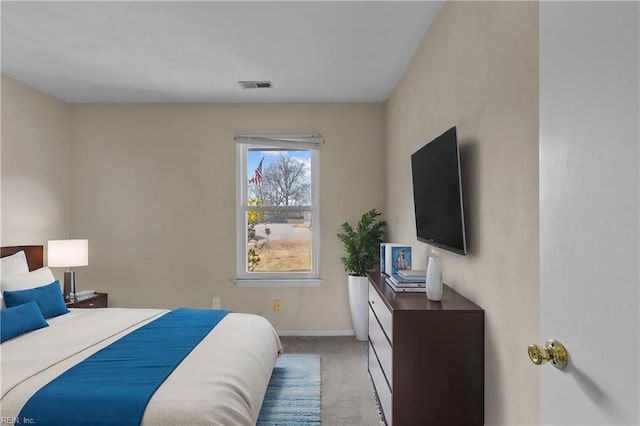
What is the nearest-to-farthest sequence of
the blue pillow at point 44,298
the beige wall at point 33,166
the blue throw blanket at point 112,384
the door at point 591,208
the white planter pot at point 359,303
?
the door at point 591,208 < the blue throw blanket at point 112,384 < the blue pillow at point 44,298 < the beige wall at point 33,166 < the white planter pot at point 359,303

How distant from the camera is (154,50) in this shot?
2898mm

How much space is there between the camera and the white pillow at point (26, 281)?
2752 millimetres

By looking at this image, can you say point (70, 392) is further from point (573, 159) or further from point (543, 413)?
point (573, 159)

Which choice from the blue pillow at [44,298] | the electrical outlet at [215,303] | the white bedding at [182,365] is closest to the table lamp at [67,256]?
the blue pillow at [44,298]

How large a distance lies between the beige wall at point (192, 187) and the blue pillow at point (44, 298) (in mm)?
1314

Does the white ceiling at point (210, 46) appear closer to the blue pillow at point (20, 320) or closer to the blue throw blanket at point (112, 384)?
the blue pillow at point (20, 320)

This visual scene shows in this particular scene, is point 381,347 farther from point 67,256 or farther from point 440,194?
point 67,256

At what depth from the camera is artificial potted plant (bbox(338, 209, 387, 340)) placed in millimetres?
3887

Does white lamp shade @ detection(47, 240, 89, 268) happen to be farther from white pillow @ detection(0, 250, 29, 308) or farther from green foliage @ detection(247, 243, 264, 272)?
green foliage @ detection(247, 243, 264, 272)

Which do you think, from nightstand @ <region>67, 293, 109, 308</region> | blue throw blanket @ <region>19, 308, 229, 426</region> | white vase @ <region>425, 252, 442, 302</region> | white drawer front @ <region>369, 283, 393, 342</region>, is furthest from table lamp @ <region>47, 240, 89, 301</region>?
white vase @ <region>425, 252, 442, 302</region>

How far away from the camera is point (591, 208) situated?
718 millimetres

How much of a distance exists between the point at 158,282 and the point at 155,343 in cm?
214

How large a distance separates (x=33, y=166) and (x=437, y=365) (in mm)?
3994

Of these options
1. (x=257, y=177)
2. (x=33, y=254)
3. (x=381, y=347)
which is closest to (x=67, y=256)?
(x=33, y=254)
